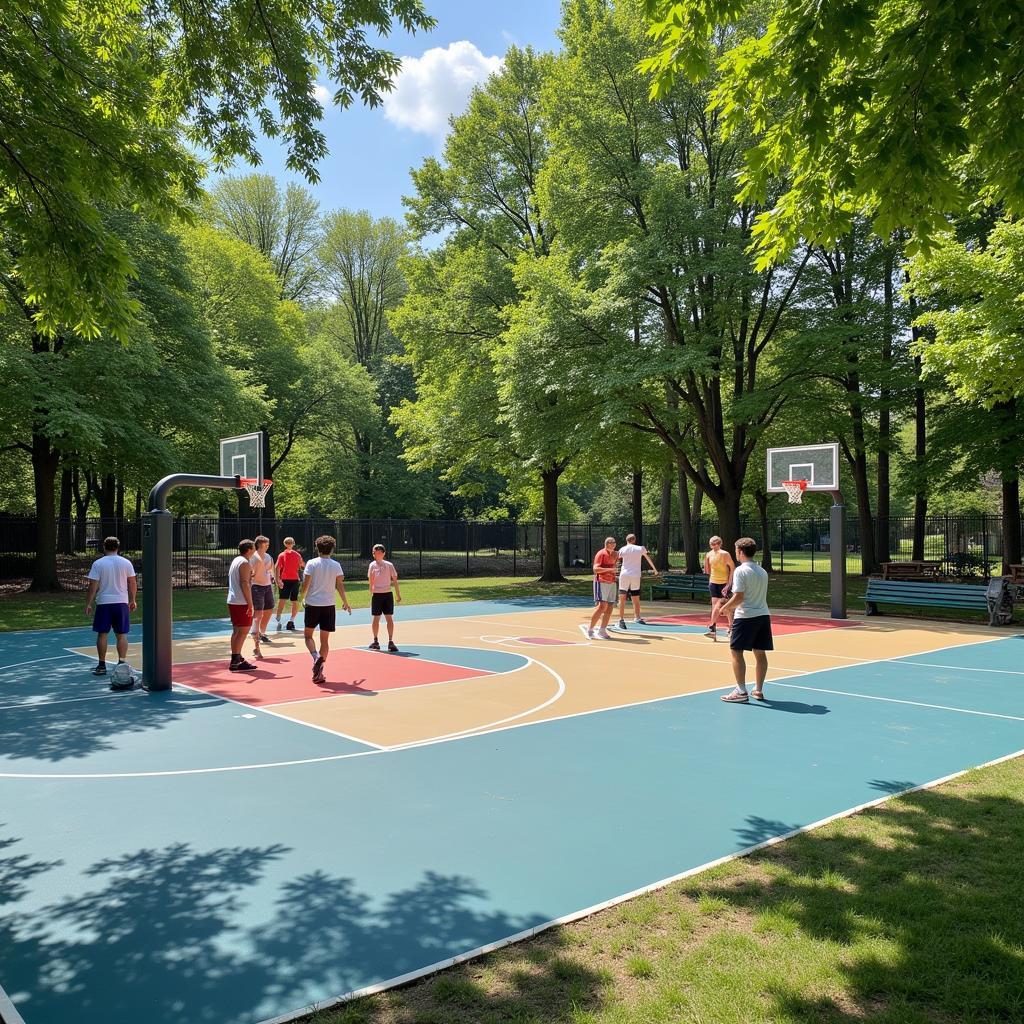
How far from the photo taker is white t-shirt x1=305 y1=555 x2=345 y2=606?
38.3 feet

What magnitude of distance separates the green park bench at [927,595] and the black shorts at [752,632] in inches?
452

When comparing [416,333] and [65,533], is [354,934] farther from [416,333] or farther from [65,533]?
[65,533]

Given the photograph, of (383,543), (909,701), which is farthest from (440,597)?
(909,701)

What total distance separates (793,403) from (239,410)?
19.2 m

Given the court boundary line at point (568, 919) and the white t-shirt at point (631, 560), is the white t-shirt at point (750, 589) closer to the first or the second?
the court boundary line at point (568, 919)

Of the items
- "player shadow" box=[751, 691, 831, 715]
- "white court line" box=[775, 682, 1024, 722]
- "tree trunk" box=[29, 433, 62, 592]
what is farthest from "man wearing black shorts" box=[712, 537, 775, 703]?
"tree trunk" box=[29, 433, 62, 592]

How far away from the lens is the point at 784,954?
4055 mm

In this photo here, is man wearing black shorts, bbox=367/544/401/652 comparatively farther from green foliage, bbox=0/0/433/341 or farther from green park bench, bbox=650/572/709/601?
Answer: green park bench, bbox=650/572/709/601

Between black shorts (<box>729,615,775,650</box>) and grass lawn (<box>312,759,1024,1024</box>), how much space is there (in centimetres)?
445

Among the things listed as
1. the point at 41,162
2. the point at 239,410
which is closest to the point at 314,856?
the point at 41,162

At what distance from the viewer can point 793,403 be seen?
86.3 ft

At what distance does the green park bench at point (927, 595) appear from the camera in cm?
1891

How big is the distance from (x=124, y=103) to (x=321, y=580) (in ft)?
21.2

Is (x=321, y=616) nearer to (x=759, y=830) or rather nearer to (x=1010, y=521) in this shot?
(x=759, y=830)
